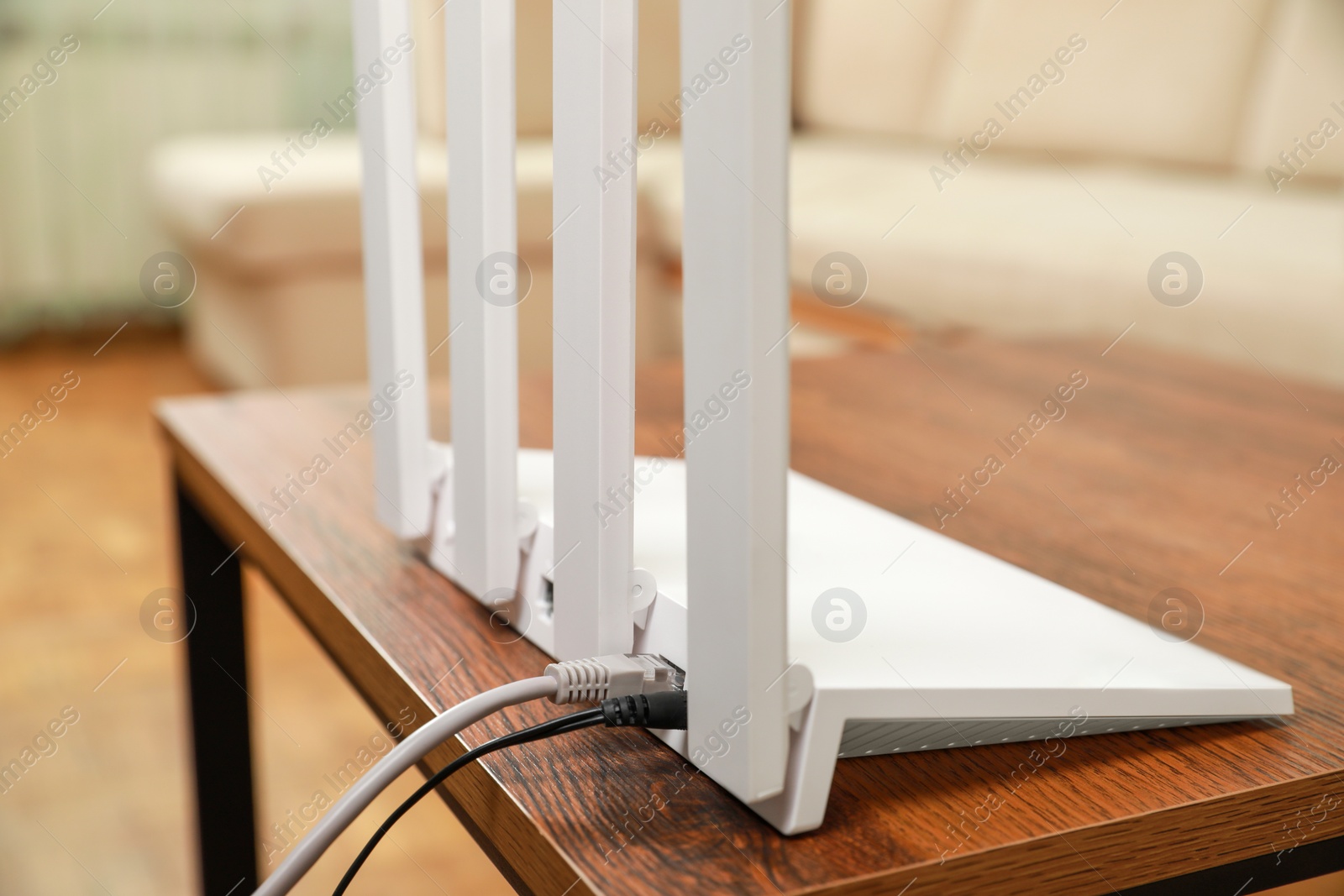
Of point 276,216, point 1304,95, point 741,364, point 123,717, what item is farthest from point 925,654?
point 276,216

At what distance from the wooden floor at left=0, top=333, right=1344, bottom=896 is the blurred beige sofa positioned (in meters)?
0.51

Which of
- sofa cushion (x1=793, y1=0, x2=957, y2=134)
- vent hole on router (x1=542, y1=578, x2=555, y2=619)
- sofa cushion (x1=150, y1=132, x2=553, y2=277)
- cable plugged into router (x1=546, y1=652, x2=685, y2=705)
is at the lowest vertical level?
cable plugged into router (x1=546, y1=652, x2=685, y2=705)

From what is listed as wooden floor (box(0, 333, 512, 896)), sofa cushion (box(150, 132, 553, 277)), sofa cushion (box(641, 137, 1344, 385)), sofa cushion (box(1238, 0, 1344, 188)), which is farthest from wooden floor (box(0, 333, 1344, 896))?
sofa cushion (box(1238, 0, 1344, 188))

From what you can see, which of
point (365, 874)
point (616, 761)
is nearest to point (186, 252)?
point (365, 874)

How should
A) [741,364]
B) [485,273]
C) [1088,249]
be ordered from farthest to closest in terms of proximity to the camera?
[1088,249]
[485,273]
[741,364]

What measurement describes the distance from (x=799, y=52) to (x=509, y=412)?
9.36 feet

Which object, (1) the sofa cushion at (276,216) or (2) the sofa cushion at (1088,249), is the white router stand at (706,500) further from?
(1) the sofa cushion at (276,216)

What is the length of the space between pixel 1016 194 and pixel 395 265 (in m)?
1.80

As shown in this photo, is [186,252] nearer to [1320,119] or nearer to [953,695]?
[1320,119]

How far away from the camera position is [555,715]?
0.37 meters

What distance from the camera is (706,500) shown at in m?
0.29

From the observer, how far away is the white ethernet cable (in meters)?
0.32

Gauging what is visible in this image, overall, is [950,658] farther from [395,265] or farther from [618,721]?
[395,265]

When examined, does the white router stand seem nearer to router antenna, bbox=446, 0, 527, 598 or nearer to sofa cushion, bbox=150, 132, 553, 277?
router antenna, bbox=446, 0, 527, 598
